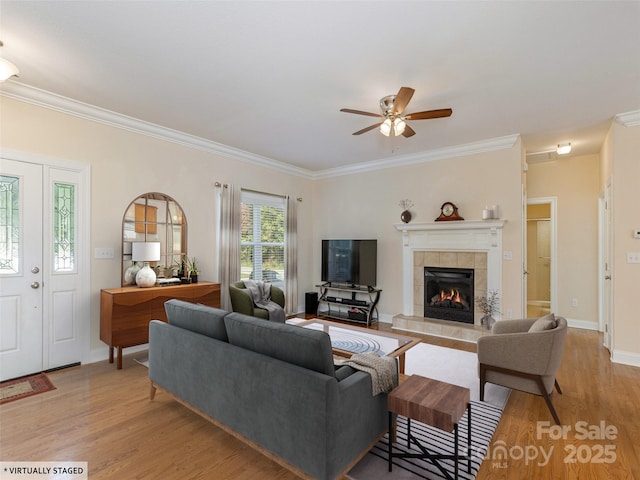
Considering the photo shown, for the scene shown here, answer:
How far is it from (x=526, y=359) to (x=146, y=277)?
154 inches

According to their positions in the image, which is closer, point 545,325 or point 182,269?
point 545,325

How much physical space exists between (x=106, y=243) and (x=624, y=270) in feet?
19.8

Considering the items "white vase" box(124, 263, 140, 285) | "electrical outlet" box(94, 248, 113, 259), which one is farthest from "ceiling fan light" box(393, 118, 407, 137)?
"electrical outlet" box(94, 248, 113, 259)

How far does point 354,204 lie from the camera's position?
6.16m

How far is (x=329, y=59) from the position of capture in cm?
262

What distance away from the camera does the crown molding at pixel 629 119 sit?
3648 millimetres

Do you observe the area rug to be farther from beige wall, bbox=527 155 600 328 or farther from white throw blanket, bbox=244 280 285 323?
beige wall, bbox=527 155 600 328

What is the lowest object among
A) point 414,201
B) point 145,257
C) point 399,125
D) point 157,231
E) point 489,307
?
point 489,307

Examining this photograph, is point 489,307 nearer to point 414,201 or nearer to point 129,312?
point 414,201

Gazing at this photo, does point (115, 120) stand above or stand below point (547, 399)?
above

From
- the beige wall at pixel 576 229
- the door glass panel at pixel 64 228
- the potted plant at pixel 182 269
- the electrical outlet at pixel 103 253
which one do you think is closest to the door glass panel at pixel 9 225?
the door glass panel at pixel 64 228

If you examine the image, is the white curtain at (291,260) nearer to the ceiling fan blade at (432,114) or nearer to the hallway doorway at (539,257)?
the ceiling fan blade at (432,114)

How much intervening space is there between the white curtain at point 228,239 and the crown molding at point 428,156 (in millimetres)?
2124

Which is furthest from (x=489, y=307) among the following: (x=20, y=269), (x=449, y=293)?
(x=20, y=269)
